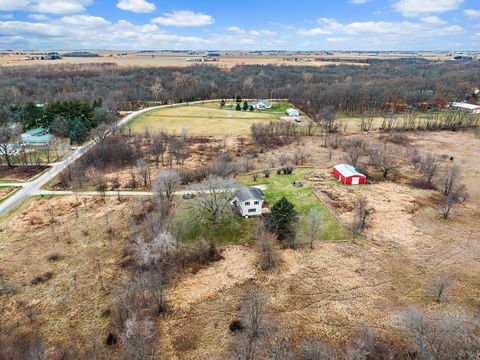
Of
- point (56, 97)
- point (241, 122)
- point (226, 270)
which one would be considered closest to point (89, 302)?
point (226, 270)

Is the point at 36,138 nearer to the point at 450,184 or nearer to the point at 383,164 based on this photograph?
the point at 383,164

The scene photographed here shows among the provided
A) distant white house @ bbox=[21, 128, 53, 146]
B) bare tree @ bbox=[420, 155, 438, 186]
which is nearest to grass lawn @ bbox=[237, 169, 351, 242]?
bare tree @ bbox=[420, 155, 438, 186]

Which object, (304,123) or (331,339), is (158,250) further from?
(304,123)

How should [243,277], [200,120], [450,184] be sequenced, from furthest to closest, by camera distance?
[200,120] → [450,184] → [243,277]

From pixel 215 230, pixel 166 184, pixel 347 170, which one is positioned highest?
pixel 347 170

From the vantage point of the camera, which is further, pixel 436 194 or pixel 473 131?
pixel 473 131

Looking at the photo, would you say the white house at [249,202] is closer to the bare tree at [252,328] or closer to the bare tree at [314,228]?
the bare tree at [314,228]

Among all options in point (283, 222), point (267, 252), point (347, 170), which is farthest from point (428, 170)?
point (267, 252)
